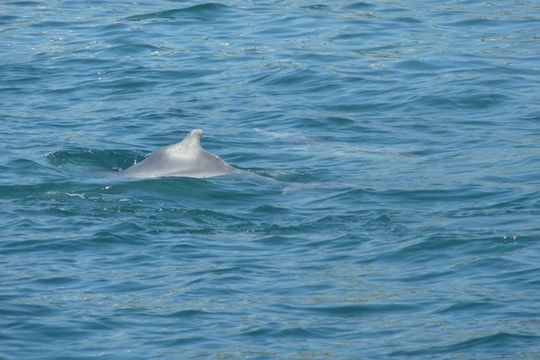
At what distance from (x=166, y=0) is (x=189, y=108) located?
26.9 ft

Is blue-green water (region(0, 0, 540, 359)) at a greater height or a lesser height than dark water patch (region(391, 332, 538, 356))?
lesser

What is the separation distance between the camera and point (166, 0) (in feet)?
84.9

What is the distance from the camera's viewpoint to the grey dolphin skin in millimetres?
13930

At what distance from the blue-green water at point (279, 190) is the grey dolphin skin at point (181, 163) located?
219 millimetres

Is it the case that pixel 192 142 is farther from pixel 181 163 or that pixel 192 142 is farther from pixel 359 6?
pixel 359 6

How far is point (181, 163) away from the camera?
552 inches

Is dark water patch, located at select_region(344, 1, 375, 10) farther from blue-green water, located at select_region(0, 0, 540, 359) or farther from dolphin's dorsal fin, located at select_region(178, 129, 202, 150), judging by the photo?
dolphin's dorsal fin, located at select_region(178, 129, 202, 150)

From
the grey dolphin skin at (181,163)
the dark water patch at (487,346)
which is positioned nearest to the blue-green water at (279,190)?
the dark water patch at (487,346)

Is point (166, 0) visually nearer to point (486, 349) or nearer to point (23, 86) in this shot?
point (23, 86)

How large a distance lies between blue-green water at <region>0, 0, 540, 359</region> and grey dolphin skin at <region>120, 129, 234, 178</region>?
0.22 metres

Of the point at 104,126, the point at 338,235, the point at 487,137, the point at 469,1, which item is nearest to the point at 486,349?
the point at 338,235

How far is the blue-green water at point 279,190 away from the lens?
407 inches

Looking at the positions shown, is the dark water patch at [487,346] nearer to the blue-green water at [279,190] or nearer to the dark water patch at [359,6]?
the blue-green water at [279,190]

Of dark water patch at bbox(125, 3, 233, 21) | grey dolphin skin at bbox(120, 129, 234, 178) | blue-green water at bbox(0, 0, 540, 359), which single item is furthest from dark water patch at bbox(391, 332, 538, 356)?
dark water patch at bbox(125, 3, 233, 21)
